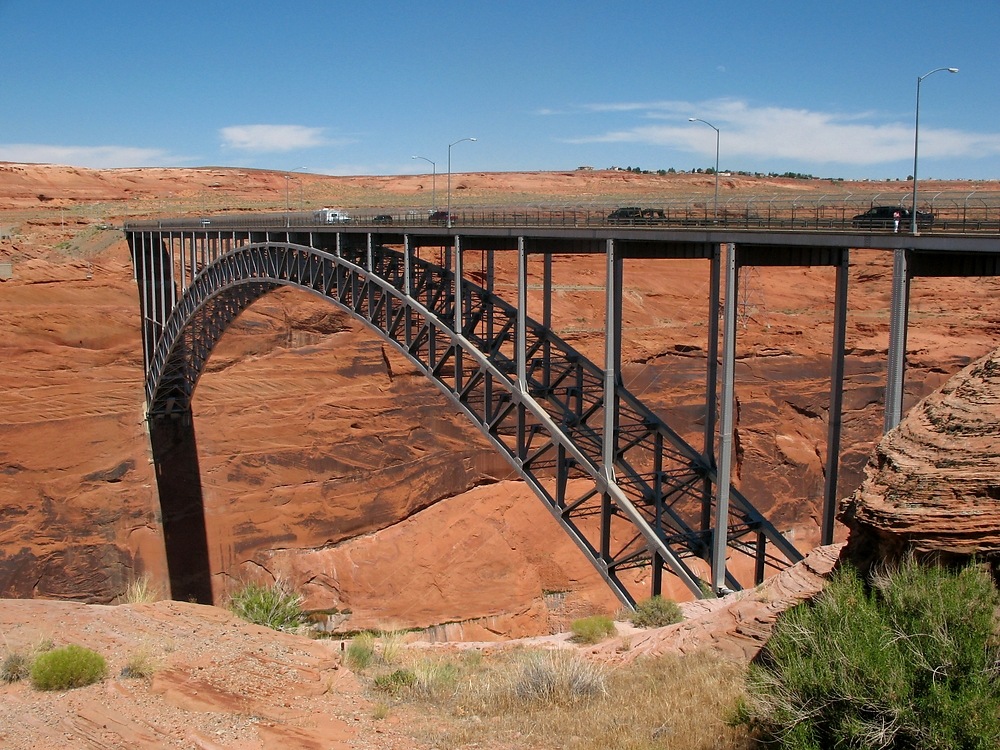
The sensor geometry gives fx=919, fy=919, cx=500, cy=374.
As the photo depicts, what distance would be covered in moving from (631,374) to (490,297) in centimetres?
1952

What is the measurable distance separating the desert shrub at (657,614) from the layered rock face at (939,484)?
8.11 m

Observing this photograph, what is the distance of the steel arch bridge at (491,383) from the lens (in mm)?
17000

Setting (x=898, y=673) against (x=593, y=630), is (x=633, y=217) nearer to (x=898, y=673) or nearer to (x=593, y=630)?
(x=593, y=630)

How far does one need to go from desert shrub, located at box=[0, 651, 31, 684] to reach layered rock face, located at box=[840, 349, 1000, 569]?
402 inches

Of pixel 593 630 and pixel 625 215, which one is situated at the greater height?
pixel 625 215

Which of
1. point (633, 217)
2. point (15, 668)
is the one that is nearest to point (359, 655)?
point (15, 668)

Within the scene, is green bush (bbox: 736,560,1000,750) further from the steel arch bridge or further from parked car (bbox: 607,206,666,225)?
parked car (bbox: 607,206,666,225)

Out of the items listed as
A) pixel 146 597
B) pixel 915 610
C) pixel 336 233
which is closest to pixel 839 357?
pixel 915 610

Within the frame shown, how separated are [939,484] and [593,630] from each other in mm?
10324

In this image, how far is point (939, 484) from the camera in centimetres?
820

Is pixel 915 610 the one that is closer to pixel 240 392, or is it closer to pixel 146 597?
pixel 146 597

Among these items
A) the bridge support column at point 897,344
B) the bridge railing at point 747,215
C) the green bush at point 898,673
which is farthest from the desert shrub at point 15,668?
the bridge railing at point 747,215

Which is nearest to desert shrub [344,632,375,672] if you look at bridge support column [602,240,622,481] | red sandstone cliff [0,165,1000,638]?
bridge support column [602,240,622,481]

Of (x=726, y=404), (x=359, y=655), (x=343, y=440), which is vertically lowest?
(x=343, y=440)
